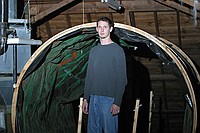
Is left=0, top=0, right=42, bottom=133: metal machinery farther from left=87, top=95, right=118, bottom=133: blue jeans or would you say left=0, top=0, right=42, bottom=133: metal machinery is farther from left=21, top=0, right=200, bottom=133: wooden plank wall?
left=21, top=0, right=200, bottom=133: wooden plank wall

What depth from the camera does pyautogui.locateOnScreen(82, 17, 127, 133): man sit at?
11.5 ft

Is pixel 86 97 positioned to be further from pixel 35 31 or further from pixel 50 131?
pixel 35 31

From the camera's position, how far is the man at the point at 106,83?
3502 mm

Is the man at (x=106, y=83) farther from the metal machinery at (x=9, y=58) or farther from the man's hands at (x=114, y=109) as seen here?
the metal machinery at (x=9, y=58)

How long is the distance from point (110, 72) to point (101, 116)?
18.7 inches

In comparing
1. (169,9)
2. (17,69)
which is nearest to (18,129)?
(17,69)

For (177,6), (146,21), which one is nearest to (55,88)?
(146,21)

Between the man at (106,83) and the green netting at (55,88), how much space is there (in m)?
0.67

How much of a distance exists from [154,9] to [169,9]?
0.26 meters

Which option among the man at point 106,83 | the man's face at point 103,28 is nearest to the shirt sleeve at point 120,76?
the man at point 106,83

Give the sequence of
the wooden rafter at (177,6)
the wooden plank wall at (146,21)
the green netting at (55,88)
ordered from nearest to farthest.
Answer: the green netting at (55,88) → the wooden rafter at (177,6) → the wooden plank wall at (146,21)

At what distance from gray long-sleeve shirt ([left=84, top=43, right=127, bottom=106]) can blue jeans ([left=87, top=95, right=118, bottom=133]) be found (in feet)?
0.21

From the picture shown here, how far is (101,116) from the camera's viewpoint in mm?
3584

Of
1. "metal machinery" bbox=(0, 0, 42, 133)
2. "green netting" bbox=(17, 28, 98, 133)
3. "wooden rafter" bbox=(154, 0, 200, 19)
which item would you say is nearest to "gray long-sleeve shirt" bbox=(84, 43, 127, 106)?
"green netting" bbox=(17, 28, 98, 133)
